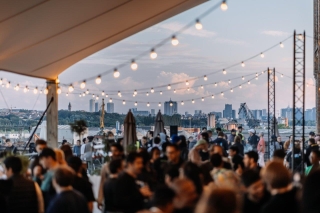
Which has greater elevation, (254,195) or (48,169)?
(48,169)

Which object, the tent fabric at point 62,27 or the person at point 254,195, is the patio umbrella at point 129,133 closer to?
the tent fabric at point 62,27

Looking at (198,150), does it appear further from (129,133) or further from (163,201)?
(163,201)

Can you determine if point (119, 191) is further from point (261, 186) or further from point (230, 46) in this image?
point (230, 46)

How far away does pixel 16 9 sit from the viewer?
26.6 feet

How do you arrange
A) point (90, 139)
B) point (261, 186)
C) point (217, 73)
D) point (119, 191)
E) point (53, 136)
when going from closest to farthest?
1. point (261, 186)
2. point (119, 191)
3. point (53, 136)
4. point (90, 139)
5. point (217, 73)

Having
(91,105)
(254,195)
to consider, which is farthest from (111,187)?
(91,105)

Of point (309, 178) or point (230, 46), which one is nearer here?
point (309, 178)

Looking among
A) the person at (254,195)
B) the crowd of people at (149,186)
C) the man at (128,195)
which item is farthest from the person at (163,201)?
the man at (128,195)

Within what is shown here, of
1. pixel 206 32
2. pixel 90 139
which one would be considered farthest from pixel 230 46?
pixel 90 139

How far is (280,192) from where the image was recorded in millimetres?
4137

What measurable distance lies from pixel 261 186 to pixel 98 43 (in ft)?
26.0

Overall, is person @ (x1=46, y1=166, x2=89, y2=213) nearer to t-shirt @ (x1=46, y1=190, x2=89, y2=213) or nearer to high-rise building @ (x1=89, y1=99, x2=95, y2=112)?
t-shirt @ (x1=46, y1=190, x2=89, y2=213)

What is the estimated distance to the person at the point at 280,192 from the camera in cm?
407

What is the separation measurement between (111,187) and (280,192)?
6.68 ft
